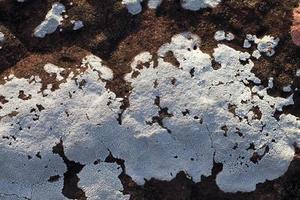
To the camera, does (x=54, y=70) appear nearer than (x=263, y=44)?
Yes

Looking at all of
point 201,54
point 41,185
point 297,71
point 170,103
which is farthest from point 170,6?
point 41,185

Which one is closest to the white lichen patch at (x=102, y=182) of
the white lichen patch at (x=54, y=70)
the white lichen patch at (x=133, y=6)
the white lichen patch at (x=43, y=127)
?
the white lichen patch at (x=43, y=127)

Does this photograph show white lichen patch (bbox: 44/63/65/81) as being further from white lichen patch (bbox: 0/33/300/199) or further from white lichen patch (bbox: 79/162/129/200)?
white lichen patch (bbox: 79/162/129/200)

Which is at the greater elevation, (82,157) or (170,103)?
(170,103)

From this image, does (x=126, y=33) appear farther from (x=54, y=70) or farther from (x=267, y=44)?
(x=267, y=44)

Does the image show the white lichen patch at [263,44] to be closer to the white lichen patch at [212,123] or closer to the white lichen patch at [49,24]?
the white lichen patch at [212,123]

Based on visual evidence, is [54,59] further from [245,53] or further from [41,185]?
[245,53]

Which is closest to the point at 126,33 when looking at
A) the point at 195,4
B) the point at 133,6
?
the point at 133,6
